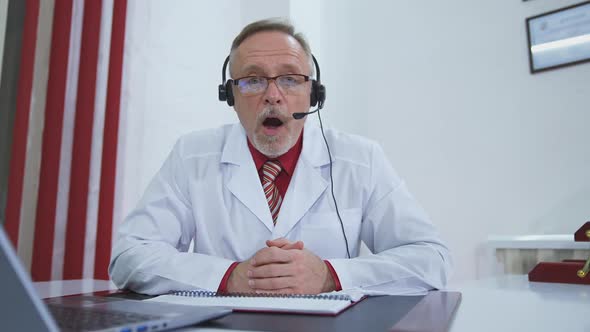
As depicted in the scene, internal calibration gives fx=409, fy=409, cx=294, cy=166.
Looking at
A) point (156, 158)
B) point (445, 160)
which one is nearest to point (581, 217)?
point (445, 160)

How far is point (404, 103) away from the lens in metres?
2.51

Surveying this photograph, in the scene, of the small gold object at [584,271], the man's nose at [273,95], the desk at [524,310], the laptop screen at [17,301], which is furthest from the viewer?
the man's nose at [273,95]

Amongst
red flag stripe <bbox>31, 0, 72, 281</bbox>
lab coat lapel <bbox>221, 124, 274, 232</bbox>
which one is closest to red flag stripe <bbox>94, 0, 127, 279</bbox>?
red flag stripe <bbox>31, 0, 72, 281</bbox>

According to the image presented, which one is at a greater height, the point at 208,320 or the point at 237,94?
the point at 237,94

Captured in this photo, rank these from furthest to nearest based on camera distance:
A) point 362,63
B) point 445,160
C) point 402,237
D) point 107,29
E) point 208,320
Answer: point 362,63, point 445,160, point 107,29, point 402,237, point 208,320

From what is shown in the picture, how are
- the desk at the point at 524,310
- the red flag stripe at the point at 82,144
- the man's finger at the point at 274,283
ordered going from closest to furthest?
the desk at the point at 524,310
the man's finger at the point at 274,283
the red flag stripe at the point at 82,144

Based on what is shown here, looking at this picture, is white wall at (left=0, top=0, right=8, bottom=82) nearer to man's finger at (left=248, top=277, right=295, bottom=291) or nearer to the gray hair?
the gray hair

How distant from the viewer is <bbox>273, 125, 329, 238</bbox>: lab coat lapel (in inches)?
48.3

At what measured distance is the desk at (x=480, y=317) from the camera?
516 mm

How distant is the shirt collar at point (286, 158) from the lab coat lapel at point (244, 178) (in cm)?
3

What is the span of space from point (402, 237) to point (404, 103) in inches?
59.2

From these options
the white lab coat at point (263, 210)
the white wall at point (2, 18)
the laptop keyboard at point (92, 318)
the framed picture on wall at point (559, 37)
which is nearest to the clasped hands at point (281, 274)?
the white lab coat at point (263, 210)

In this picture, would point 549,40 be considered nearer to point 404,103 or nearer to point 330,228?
point 404,103

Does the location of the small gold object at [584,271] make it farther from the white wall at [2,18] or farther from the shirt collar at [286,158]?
the white wall at [2,18]
